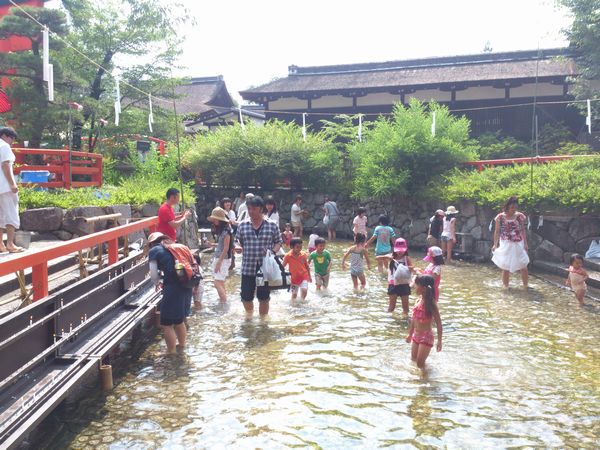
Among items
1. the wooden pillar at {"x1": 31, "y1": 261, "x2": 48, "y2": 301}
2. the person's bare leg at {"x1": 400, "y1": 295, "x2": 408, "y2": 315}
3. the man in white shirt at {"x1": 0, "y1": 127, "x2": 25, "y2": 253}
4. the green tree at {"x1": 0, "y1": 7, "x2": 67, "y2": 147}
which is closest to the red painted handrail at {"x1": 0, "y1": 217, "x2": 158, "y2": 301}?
the wooden pillar at {"x1": 31, "y1": 261, "x2": 48, "y2": 301}

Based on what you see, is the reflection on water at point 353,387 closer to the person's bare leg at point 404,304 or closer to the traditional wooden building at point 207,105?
the person's bare leg at point 404,304

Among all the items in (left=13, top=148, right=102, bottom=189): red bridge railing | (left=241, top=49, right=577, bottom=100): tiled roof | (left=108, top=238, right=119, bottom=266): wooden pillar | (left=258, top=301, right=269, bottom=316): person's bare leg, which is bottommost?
(left=258, top=301, right=269, bottom=316): person's bare leg

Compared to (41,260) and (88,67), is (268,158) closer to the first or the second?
(88,67)

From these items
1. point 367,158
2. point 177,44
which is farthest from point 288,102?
point 367,158

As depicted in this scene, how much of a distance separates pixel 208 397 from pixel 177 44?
19358mm

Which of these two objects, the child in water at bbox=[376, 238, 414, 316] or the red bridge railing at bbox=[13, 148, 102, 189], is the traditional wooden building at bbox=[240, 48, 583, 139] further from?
the child in water at bbox=[376, 238, 414, 316]

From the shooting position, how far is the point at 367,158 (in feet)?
65.6

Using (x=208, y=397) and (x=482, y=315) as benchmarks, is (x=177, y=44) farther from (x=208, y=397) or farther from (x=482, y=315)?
(x=208, y=397)

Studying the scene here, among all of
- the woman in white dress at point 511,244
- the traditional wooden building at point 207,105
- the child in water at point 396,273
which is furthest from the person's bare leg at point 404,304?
the traditional wooden building at point 207,105

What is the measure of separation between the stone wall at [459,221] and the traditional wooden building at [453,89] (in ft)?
17.2

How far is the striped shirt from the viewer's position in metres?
8.25

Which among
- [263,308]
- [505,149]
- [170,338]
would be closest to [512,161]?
[505,149]

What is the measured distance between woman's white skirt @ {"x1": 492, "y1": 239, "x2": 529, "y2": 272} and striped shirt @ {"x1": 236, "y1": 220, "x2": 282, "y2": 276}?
224 inches

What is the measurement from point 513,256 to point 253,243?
6.07 meters
